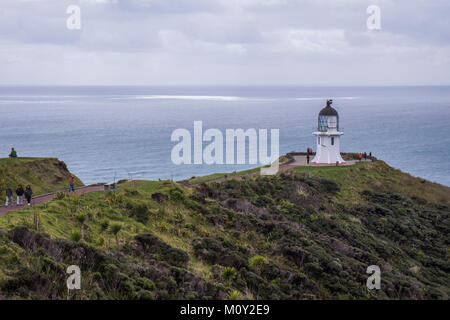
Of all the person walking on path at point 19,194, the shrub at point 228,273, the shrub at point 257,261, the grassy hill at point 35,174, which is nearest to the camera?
the shrub at point 228,273

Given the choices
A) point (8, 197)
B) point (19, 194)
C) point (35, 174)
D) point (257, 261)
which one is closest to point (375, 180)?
point (257, 261)

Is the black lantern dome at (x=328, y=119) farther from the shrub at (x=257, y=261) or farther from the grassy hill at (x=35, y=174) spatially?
the shrub at (x=257, y=261)

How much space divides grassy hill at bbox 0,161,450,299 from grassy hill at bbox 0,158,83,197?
503 cm

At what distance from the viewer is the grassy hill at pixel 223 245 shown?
14812 mm

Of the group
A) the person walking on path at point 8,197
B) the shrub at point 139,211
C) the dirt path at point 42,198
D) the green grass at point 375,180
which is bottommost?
the green grass at point 375,180

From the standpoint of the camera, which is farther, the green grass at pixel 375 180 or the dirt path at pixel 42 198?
the green grass at pixel 375 180

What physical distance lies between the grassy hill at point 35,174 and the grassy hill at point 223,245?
5.03m

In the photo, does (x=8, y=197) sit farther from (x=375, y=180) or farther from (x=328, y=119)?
(x=328, y=119)

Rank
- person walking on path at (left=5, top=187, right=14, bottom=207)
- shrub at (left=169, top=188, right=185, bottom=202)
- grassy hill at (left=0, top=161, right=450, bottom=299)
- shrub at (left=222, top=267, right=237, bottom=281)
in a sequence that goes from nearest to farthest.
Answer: grassy hill at (left=0, top=161, right=450, bottom=299), shrub at (left=222, top=267, right=237, bottom=281), person walking on path at (left=5, top=187, right=14, bottom=207), shrub at (left=169, top=188, right=185, bottom=202)

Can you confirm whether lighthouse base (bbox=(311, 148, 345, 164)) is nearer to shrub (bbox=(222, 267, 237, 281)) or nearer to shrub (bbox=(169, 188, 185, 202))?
shrub (bbox=(169, 188, 185, 202))

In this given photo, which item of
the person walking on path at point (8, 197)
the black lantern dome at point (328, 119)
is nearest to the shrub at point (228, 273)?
the person walking on path at point (8, 197)

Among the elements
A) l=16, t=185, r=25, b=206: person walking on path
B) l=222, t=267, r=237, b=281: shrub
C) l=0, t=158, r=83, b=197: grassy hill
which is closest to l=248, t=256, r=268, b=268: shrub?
l=222, t=267, r=237, b=281: shrub

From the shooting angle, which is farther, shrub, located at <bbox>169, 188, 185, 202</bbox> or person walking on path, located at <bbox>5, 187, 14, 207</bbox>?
shrub, located at <bbox>169, 188, 185, 202</bbox>

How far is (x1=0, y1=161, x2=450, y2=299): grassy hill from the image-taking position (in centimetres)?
1481
